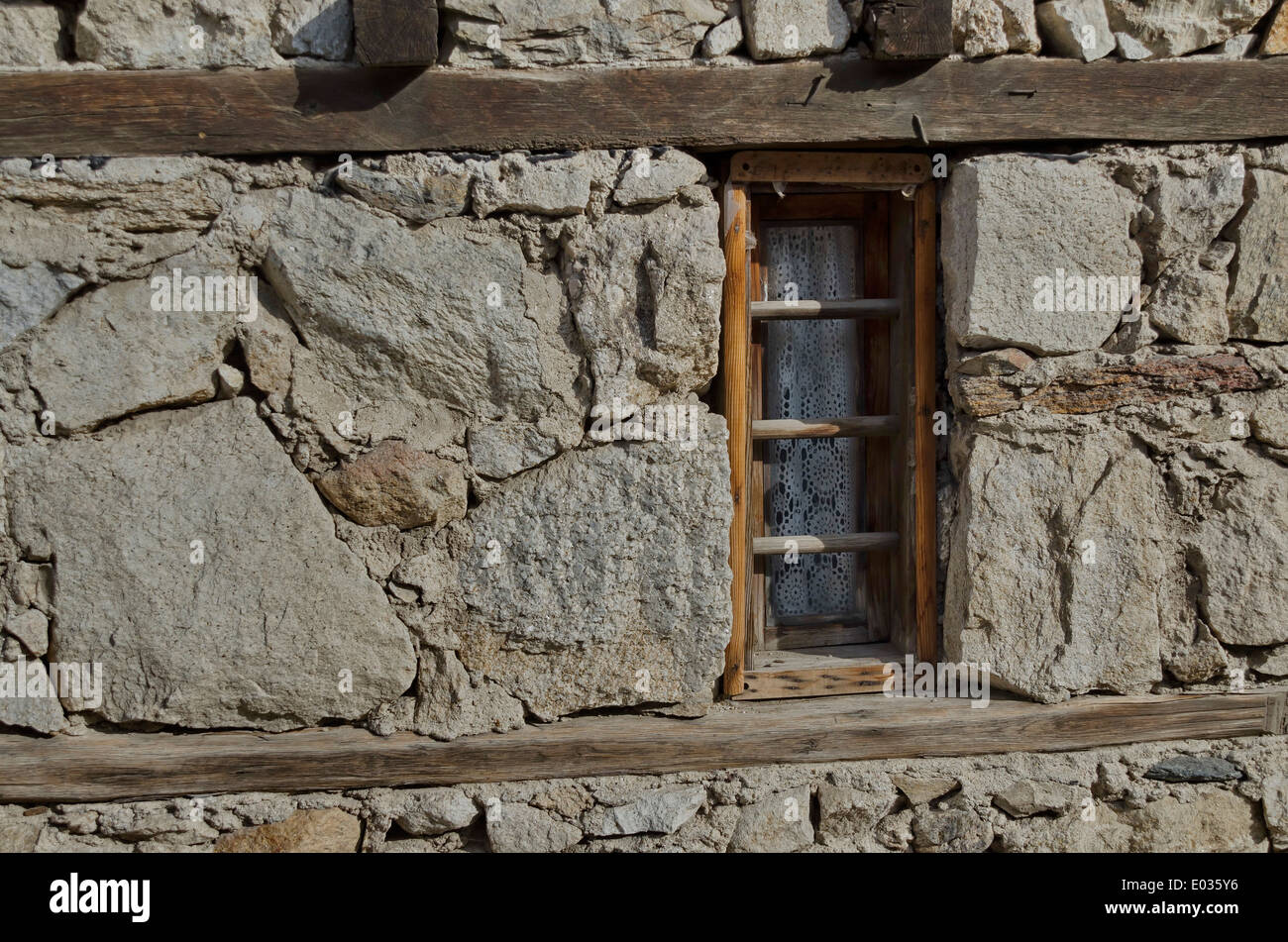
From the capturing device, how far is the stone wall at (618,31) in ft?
7.63

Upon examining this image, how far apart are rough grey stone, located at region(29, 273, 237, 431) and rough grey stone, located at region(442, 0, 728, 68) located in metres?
A: 0.91

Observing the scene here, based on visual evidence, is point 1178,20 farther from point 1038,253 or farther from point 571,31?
point 571,31

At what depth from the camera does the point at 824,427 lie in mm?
2732

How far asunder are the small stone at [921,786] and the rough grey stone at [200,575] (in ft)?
4.46

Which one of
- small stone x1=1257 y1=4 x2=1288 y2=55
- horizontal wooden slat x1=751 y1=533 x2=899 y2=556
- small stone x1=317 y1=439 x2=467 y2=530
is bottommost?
horizontal wooden slat x1=751 y1=533 x2=899 y2=556

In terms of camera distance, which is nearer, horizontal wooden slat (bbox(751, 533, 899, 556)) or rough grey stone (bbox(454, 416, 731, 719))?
rough grey stone (bbox(454, 416, 731, 719))

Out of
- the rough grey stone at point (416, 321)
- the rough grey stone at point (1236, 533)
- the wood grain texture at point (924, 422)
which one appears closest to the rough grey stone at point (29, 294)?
the rough grey stone at point (416, 321)

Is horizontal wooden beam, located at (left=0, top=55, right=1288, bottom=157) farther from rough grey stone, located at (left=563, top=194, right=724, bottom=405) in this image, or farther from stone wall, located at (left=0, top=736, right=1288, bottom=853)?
stone wall, located at (left=0, top=736, right=1288, bottom=853)

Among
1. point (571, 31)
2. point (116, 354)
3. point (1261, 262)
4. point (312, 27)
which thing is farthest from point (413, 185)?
point (1261, 262)

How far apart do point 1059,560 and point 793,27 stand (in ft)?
5.11

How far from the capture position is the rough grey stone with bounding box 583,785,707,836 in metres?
2.52

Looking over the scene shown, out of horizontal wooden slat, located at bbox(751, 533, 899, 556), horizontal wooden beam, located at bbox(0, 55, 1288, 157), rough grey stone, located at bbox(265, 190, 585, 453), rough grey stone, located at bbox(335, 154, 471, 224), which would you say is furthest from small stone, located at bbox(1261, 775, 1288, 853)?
rough grey stone, located at bbox(335, 154, 471, 224)

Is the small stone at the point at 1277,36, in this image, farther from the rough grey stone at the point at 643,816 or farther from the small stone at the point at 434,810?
the small stone at the point at 434,810

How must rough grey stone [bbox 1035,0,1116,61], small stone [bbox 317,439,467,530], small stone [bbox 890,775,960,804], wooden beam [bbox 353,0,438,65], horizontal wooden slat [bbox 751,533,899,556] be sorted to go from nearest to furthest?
wooden beam [bbox 353,0,438,65]
small stone [bbox 317,439,467,530]
rough grey stone [bbox 1035,0,1116,61]
small stone [bbox 890,775,960,804]
horizontal wooden slat [bbox 751,533,899,556]
